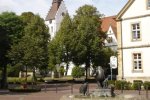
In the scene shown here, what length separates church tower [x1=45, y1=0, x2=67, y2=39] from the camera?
108 metres

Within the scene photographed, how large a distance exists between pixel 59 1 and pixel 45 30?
135 feet

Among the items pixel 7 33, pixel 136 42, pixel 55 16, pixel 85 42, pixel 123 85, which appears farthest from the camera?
pixel 55 16

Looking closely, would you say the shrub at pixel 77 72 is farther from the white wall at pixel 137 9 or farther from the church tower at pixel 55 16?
the church tower at pixel 55 16

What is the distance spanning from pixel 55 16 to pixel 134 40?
65.5 m

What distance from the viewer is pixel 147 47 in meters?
43.5

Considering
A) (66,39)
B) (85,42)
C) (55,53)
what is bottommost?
(55,53)

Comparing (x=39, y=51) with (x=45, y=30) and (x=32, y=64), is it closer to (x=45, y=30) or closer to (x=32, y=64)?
(x=32, y=64)

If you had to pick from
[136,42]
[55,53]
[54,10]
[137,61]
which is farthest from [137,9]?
[54,10]

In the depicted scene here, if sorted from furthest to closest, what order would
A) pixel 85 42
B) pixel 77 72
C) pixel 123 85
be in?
pixel 77 72, pixel 85 42, pixel 123 85

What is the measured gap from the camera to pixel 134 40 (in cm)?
4488

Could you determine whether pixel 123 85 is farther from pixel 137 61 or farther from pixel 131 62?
pixel 131 62

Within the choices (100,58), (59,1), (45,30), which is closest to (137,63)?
(100,58)

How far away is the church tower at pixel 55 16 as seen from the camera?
108 metres

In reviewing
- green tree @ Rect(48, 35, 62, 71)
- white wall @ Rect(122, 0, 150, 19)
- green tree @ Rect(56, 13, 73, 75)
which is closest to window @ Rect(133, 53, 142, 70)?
white wall @ Rect(122, 0, 150, 19)
